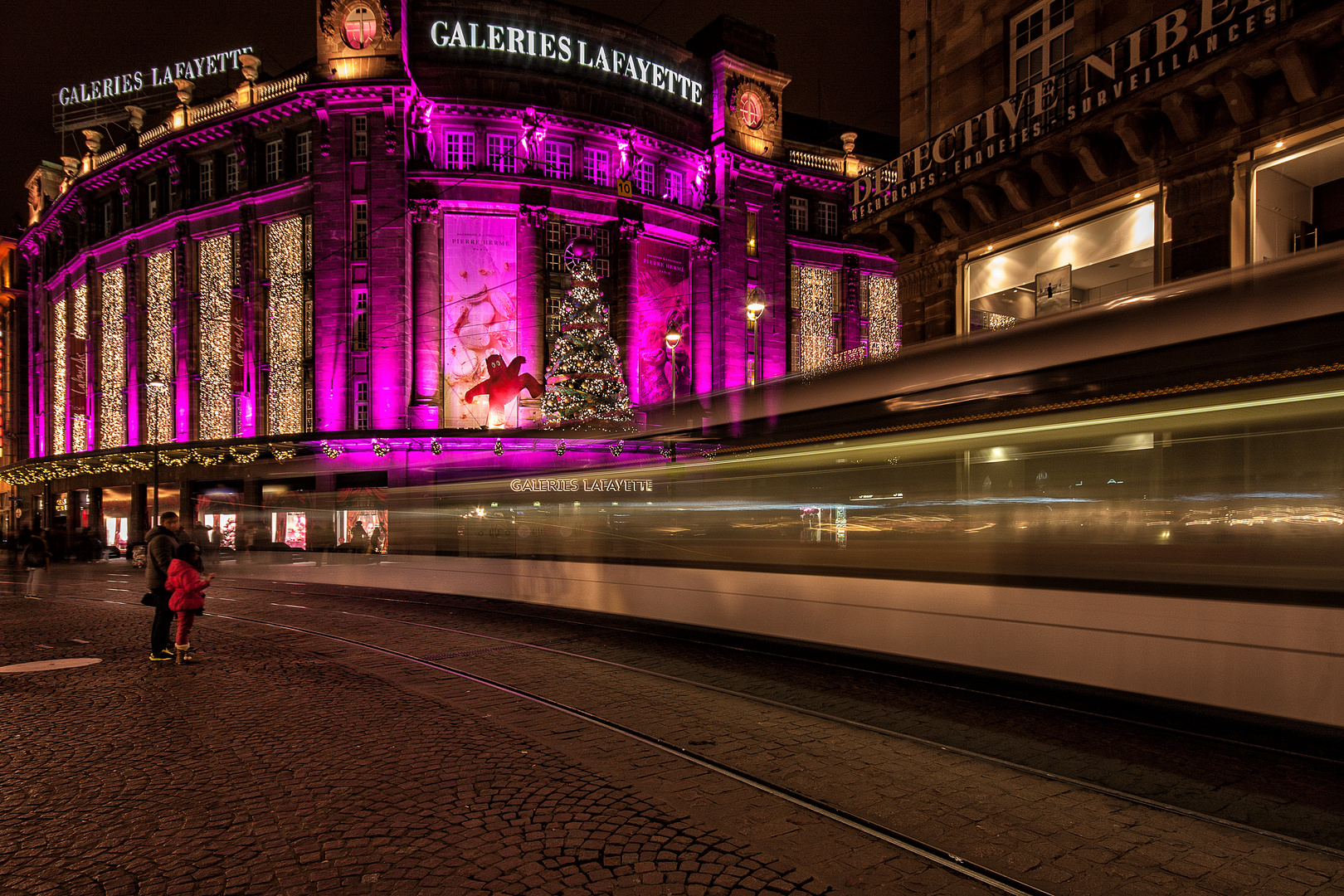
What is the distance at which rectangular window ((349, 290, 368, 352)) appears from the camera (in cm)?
3152

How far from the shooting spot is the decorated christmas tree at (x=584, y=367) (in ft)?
94.4

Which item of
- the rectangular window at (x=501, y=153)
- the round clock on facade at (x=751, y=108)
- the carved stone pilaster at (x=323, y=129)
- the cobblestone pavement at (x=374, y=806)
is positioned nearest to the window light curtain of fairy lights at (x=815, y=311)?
the round clock on facade at (x=751, y=108)

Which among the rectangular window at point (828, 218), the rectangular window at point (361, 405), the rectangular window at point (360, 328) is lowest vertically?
the rectangular window at point (361, 405)

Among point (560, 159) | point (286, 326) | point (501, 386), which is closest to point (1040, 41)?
point (560, 159)

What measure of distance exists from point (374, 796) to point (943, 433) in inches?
191

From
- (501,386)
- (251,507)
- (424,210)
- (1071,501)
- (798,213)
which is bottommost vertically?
(251,507)

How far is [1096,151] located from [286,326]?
Answer: 3069cm

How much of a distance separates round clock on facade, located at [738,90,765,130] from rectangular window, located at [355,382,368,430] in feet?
67.9

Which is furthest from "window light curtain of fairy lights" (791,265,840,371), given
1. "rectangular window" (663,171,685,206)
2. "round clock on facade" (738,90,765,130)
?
"round clock on facade" (738,90,765,130)

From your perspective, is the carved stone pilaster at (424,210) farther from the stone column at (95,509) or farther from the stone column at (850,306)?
the stone column at (95,509)

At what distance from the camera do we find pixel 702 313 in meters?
35.8

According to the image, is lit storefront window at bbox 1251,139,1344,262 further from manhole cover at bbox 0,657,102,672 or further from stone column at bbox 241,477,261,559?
stone column at bbox 241,477,261,559

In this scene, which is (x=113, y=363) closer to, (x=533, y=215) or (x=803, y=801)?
(x=533, y=215)

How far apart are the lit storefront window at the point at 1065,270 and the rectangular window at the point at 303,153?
28465mm
